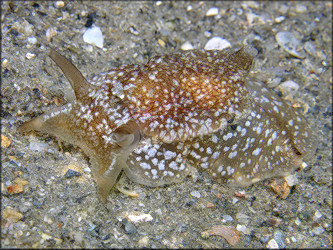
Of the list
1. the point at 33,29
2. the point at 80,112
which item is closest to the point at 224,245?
the point at 80,112

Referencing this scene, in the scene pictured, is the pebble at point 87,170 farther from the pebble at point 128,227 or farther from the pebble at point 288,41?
the pebble at point 288,41

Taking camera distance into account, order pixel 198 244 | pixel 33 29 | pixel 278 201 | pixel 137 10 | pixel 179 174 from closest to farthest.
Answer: pixel 198 244, pixel 179 174, pixel 278 201, pixel 33 29, pixel 137 10

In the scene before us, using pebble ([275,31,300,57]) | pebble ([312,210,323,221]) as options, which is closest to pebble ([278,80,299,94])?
pebble ([275,31,300,57])

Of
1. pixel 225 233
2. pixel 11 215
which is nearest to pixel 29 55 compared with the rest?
pixel 11 215

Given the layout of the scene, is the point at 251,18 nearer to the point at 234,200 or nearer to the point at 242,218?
the point at 234,200

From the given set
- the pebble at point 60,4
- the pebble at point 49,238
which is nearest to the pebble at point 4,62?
the pebble at point 60,4

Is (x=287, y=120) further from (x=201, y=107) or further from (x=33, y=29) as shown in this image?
(x=33, y=29)
